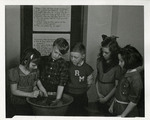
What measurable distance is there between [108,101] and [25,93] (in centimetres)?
25

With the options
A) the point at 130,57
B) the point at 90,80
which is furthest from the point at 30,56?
the point at 130,57

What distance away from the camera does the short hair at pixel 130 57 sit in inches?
29.1

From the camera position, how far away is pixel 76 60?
29.3 inches

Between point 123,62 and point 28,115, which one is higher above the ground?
point 123,62

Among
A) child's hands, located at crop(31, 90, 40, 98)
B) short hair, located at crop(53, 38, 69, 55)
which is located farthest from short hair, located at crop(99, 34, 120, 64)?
child's hands, located at crop(31, 90, 40, 98)

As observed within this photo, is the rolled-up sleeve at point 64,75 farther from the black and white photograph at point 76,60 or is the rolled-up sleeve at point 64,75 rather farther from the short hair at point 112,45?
the short hair at point 112,45

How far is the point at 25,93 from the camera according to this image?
2.43 ft

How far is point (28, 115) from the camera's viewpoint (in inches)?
29.7

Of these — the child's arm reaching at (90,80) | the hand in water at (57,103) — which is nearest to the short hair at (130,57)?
the child's arm reaching at (90,80)

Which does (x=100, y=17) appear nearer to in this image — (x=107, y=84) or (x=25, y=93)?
(x=107, y=84)
